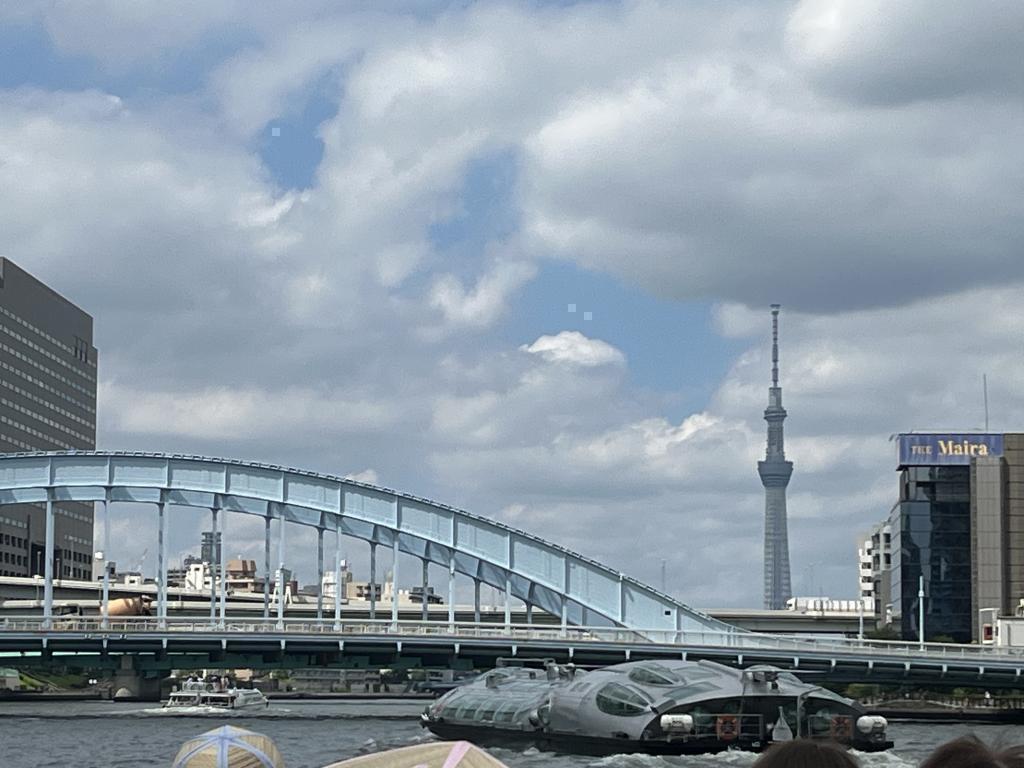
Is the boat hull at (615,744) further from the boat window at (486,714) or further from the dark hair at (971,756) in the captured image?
the dark hair at (971,756)

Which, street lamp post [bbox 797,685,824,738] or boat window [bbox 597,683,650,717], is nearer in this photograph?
boat window [bbox 597,683,650,717]

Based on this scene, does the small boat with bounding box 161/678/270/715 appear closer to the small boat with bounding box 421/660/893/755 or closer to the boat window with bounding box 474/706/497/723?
the boat window with bounding box 474/706/497/723

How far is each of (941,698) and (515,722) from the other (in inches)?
2807

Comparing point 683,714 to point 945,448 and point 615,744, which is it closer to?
point 615,744

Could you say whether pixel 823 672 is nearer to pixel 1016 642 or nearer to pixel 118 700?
pixel 1016 642

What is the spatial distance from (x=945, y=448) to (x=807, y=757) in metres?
154

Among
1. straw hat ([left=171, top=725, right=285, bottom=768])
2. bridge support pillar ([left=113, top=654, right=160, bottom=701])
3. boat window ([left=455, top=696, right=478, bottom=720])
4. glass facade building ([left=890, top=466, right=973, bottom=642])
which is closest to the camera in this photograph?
straw hat ([left=171, top=725, right=285, bottom=768])

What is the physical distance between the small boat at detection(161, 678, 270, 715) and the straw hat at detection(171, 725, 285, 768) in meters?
90.2

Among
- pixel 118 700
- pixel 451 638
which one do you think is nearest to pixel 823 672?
pixel 451 638

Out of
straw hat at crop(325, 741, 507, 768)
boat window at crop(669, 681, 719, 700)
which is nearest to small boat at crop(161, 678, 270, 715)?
boat window at crop(669, 681, 719, 700)

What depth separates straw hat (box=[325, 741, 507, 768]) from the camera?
848cm

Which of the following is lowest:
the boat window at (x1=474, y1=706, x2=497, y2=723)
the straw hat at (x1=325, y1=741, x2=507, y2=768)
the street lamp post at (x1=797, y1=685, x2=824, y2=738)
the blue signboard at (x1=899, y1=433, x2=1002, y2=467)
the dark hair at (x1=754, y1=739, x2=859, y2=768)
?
the boat window at (x1=474, y1=706, x2=497, y2=723)

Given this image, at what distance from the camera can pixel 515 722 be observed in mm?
72688

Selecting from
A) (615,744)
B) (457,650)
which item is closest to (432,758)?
(615,744)
